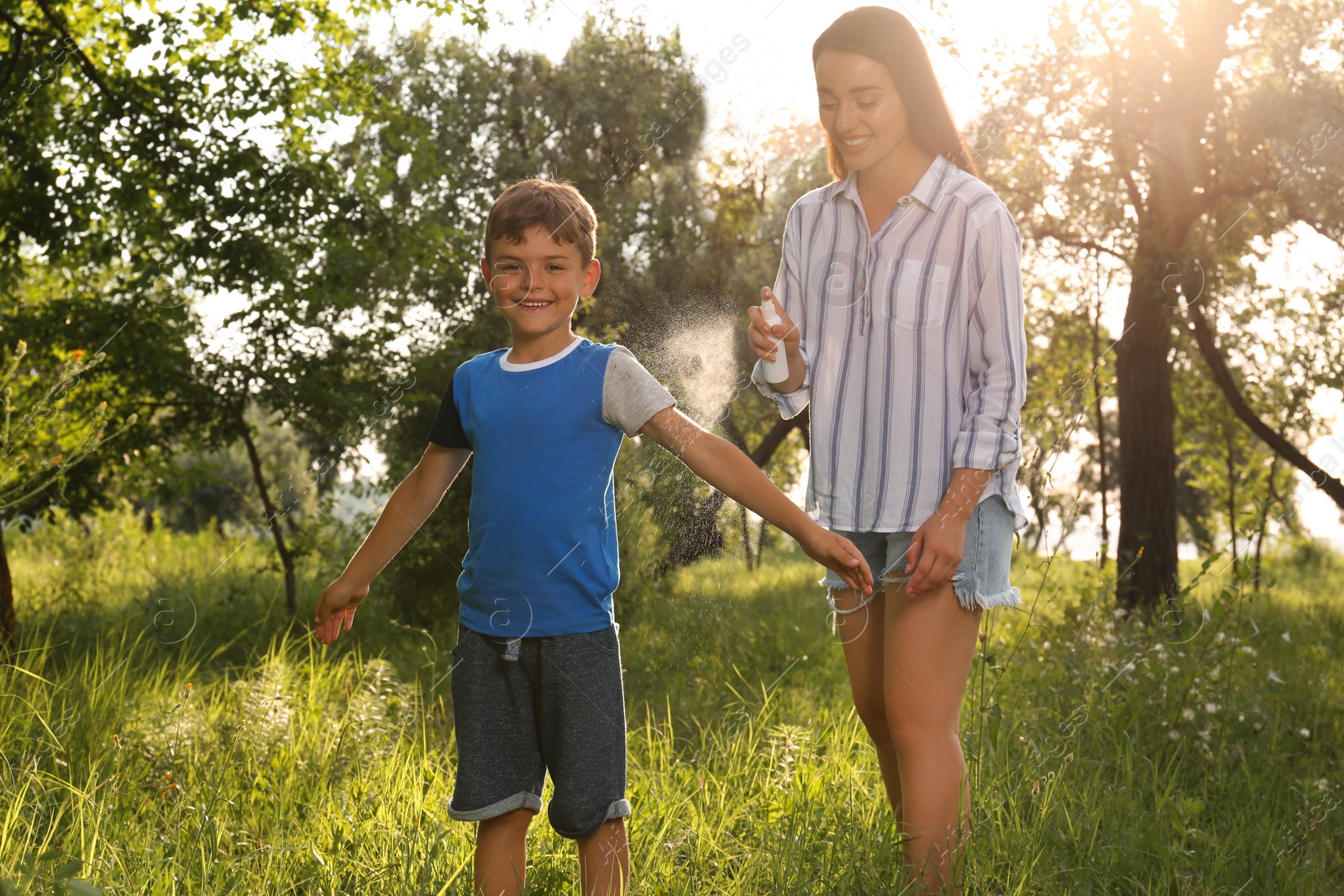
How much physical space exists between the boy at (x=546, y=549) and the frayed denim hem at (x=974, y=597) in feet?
1.75

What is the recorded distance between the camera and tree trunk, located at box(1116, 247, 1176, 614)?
Answer: 8.91 meters

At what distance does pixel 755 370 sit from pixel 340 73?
5.17 metres

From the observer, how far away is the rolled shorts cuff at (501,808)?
7.89ft

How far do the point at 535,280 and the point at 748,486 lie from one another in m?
0.64

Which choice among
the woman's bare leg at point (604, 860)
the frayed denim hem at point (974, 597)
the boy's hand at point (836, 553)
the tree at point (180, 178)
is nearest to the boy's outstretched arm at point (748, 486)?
the boy's hand at point (836, 553)

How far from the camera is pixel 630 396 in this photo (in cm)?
235

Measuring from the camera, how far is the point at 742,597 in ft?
11.1

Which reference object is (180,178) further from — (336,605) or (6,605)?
(336,605)

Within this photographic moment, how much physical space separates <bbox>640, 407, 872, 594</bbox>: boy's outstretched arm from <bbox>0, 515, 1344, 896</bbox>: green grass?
0.61m

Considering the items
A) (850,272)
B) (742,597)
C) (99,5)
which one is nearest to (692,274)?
(742,597)

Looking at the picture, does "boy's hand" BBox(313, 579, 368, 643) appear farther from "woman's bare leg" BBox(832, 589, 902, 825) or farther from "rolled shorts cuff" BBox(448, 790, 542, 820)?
"woman's bare leg" BBox(832, 589, 902, 825)

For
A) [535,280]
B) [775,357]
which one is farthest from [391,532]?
[775,357]

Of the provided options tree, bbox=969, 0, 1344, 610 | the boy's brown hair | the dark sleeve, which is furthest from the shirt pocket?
tree, bbox=969, 0, 1344, 610

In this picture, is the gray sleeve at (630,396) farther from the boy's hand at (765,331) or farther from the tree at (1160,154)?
the tree at (1160,154)
